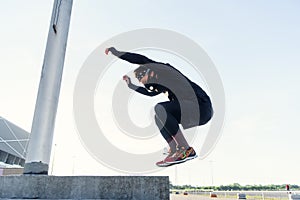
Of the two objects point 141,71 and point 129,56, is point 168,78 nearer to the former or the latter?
point 141,71

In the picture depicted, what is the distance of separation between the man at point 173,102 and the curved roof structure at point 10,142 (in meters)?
26.5

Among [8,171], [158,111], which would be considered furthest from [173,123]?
[8,171]

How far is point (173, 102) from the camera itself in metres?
3.03

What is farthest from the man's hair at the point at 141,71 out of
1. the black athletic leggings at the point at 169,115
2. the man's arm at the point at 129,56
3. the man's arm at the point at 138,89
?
the black athletic leggings at the point at 169,115

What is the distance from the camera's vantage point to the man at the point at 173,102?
2957mm

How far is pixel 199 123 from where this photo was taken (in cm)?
317

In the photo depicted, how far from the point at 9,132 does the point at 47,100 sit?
1102 inches

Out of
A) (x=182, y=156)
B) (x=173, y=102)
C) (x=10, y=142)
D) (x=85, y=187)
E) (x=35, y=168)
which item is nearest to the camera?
(x=85, y=187)

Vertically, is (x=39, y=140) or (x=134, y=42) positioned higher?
(x=134, y=42)

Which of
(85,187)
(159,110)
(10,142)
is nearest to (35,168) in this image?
(85,187)

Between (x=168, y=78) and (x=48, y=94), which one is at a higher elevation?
(x=168, y=78)

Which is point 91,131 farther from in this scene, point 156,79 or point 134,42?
point 134,42

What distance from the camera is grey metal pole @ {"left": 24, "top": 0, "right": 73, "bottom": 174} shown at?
2.71 m

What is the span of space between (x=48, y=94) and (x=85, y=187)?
1384 millimetres
